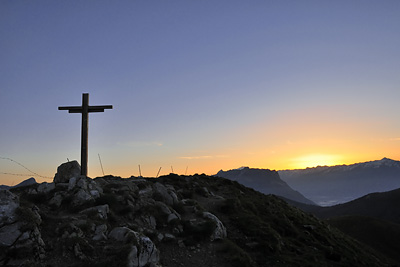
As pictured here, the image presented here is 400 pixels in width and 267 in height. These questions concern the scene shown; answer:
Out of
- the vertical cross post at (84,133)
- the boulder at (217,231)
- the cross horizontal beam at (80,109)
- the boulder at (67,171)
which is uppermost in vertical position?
the cross horizontal beam at (80,109)

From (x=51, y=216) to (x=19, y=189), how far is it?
555cm

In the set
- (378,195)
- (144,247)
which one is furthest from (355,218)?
(378,195)

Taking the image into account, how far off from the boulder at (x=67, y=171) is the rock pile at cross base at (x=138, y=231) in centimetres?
7

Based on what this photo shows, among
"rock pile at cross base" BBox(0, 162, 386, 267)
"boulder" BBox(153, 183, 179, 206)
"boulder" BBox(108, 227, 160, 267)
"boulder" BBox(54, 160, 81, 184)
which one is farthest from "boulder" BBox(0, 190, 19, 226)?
"boulder" BBox(153, 183, 179, 206)

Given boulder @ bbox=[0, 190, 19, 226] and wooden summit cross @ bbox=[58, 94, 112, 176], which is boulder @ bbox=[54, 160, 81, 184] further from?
boulder @ bbox=[0, 190, 19, 226]

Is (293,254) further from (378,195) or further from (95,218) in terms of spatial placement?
(378,195)

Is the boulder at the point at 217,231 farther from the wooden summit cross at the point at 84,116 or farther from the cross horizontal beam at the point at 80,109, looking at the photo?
the cross horizontal beam at the point at 80,109

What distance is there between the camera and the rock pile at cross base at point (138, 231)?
12531mm

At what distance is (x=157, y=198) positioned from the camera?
20.7m

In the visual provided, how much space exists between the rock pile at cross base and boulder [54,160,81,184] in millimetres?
74

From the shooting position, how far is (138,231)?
15484 mm

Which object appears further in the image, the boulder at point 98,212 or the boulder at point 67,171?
the boulder at point 67,171

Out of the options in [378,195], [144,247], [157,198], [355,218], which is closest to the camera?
[144,247]

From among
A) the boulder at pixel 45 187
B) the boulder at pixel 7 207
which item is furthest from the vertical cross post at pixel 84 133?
the boulder at pixel 7 207
